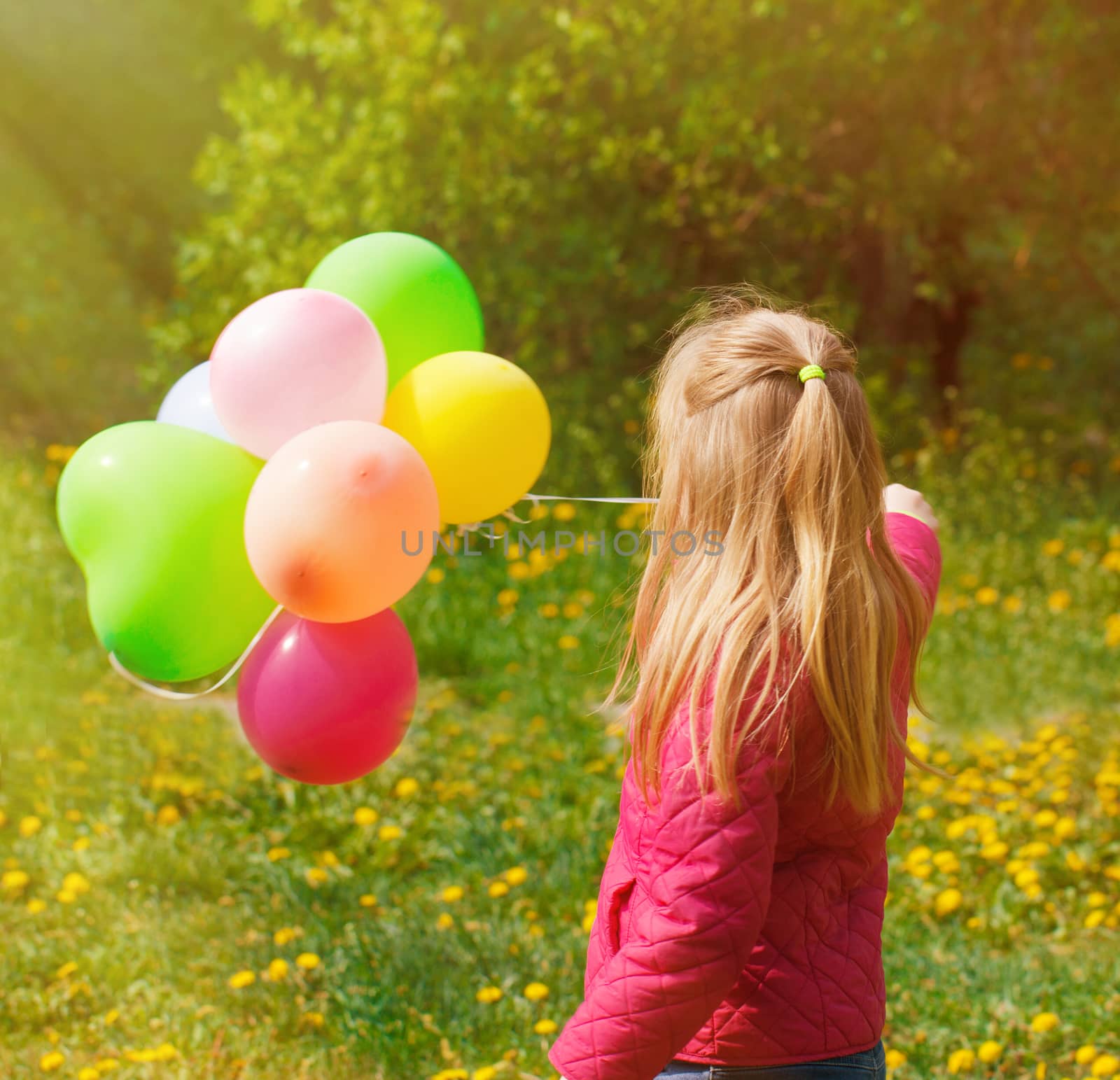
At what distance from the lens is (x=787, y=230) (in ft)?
18.5

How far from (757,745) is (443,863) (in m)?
1.89

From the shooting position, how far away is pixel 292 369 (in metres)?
A: 1.71

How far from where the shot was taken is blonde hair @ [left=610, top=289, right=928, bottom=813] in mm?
1364

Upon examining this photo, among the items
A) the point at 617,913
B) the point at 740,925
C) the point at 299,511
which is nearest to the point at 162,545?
the point at 299,511

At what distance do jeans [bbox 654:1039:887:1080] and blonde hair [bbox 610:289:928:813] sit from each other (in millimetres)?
316

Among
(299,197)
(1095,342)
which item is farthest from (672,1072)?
(1095,342)

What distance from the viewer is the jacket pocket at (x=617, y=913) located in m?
1.43

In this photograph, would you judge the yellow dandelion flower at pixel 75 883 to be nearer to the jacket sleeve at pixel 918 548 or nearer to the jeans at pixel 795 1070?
the jeans at pixel 795 1070

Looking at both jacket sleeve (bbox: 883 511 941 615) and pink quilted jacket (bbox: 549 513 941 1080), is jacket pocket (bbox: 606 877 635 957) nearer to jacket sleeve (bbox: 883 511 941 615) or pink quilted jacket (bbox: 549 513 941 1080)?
pink quilted jacket (bbox: 549 513 941 1080)

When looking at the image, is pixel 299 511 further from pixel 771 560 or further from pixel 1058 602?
pixel 1058 602

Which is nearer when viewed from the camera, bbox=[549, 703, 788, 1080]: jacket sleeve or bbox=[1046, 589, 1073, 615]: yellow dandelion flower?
bbox=[549, 703, 788, 1080]: jacket sleeve

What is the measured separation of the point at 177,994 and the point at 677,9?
410 cm

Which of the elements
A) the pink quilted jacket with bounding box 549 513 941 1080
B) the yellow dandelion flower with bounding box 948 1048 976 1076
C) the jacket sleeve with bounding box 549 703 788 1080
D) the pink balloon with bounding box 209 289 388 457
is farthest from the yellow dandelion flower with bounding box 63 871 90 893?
the yellow dandelion flower with bounding box 948 1048 976 1076

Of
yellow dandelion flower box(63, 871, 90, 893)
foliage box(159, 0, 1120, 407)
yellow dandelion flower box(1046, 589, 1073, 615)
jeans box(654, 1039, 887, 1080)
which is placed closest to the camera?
jeans box(654, 1039, 887, 1080)
